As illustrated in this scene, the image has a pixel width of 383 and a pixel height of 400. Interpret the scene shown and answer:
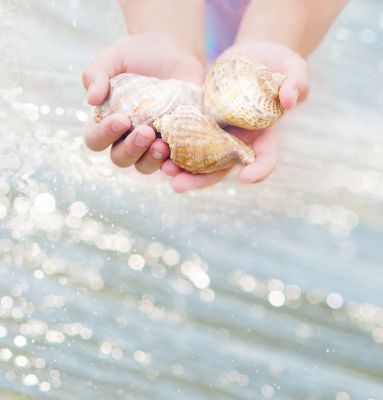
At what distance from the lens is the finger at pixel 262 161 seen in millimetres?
900

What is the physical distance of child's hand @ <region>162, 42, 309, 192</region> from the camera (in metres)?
0.90

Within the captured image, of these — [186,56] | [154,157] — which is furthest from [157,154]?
[186,56]

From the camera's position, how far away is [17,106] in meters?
1.34

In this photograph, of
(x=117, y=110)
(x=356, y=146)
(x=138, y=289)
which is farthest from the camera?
(x=356, y=146)

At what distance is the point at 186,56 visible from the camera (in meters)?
1.14

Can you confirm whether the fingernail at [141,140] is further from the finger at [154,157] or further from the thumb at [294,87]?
the thumb at [294,87]

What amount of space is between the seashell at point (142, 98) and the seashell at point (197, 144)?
0.03 meters

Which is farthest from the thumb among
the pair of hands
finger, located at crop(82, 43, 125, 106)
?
finger, located at crop(82, 43, 125, 106)

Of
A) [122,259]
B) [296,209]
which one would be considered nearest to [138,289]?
[122,259]

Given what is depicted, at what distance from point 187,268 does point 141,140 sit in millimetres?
382

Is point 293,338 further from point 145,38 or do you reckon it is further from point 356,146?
point 145,38

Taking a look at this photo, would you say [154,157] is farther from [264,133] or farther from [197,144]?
[264,133]

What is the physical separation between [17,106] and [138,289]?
0.46 meters

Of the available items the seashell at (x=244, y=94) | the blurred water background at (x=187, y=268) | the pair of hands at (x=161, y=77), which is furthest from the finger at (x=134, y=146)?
the blurred water background at (x=187, y=268)
